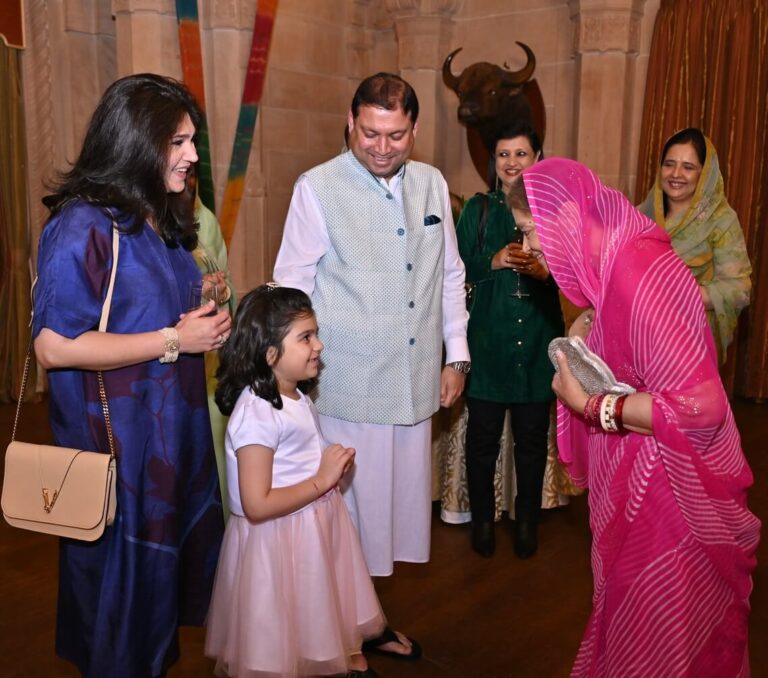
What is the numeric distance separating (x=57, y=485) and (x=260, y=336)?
603 millimetres

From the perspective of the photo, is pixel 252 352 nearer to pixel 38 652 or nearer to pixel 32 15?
pixel 38 652

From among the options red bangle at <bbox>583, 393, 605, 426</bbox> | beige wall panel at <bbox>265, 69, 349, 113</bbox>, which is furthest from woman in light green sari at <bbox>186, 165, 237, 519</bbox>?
beige wall panel at <bbox>265, 69, 349, 113</bbox>

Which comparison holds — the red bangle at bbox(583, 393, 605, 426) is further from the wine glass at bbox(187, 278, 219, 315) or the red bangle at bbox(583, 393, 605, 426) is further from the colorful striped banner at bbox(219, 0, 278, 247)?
the colorful striped banner at bbox(219, 0, 278, 247)

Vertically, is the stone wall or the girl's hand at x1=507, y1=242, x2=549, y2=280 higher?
the stone wall

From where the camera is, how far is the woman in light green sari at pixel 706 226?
139 inches

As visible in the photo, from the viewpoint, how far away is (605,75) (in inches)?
218

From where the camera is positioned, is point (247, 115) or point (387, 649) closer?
point (387, 649)

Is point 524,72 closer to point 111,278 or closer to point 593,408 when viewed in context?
point 593,408

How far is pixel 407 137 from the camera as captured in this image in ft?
7.79

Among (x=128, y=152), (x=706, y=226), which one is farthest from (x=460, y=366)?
(x=706, y=226)

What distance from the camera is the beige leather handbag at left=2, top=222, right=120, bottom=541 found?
178cm

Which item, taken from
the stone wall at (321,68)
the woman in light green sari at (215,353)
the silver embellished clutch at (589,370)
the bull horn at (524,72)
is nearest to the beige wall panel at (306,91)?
the stone wall at (321,68)

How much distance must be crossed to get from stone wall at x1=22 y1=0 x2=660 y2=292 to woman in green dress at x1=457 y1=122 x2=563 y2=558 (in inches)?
102

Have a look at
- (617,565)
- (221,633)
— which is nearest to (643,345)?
(617,565)
